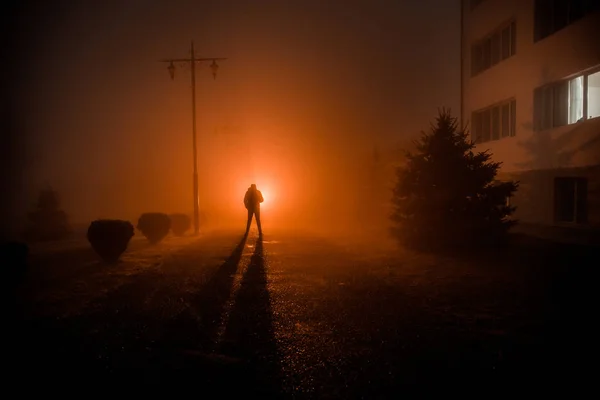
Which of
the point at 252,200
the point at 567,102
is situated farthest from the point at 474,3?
the point at 252,200

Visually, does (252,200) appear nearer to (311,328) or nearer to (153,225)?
(153,225)

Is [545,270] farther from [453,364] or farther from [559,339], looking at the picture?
[453,364]

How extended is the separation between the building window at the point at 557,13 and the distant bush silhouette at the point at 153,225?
47.4 ft

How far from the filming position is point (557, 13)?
46.2 feet

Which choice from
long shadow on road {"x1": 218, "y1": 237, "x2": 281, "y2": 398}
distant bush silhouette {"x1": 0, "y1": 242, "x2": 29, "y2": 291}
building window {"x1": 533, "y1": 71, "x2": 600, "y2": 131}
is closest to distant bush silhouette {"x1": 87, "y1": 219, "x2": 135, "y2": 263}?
distant bush silhouette {"x1": 0, "y1": 242, "x2": 29, "y2": 291}

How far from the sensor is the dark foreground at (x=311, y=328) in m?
3.58

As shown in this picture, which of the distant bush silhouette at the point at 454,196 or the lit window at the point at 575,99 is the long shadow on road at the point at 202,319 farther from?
the lit window at the point at 575,99

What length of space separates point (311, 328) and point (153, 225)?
1153 centimetres

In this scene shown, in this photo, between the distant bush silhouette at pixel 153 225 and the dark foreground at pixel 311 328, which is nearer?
the dark foreground at pixel 311 328

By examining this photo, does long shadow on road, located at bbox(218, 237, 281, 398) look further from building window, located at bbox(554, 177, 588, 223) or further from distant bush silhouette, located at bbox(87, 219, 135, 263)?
building window, located at bbox(554, 177, 588, 223)

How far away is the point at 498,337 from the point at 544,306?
169cm

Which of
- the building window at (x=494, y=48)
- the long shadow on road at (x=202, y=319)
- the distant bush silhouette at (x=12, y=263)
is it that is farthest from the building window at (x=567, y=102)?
the distant bush silhouette at (x=12, y=263)

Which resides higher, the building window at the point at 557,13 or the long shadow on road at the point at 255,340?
the building window at the point at 557,13

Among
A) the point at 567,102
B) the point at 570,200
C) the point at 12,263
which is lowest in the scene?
the point at 12,263
